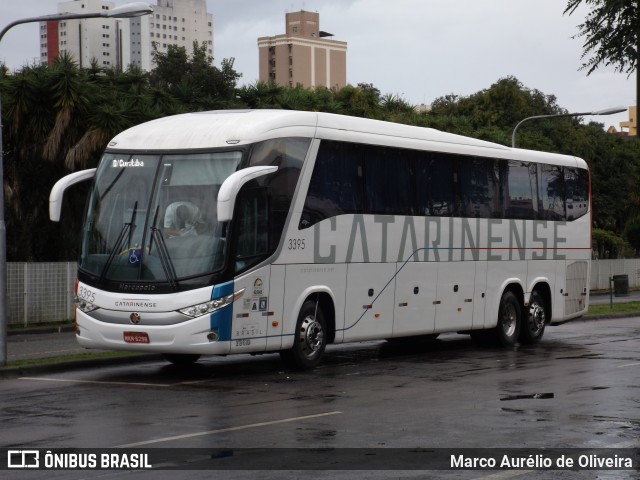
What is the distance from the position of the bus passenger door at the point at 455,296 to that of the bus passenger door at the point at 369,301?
64.2 inches

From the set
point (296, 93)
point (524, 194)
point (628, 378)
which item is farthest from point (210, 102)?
point (628, 378)

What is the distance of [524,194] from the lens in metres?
24.2

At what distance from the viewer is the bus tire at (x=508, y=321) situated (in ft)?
77.4

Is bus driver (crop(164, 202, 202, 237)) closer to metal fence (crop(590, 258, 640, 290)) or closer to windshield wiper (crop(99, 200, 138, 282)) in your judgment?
windshield wiper (crop(99, 200, 138, 282))

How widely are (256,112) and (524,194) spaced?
7.95 metres

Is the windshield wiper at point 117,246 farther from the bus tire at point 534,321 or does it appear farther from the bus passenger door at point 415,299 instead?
the bus tire at point 534,321

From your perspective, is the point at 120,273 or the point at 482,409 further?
the point at 120,273

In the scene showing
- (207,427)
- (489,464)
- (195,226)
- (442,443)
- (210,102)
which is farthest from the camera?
(210,102)

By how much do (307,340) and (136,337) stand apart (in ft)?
9.46

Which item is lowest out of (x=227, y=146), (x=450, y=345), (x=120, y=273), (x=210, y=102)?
(x=450, y=345)

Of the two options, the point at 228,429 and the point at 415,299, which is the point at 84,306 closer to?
the point at 228,429

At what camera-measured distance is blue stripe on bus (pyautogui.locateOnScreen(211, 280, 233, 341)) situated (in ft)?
54.0

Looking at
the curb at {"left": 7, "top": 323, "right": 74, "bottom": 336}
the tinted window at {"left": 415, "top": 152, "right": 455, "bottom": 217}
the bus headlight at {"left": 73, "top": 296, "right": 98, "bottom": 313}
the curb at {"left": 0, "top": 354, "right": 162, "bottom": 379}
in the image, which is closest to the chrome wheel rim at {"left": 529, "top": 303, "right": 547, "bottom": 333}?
the tinted window at {"left": 415, "top": 152, "right": 455, "bottom": 217}

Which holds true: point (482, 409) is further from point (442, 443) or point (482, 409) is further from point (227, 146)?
point (227, 146)
